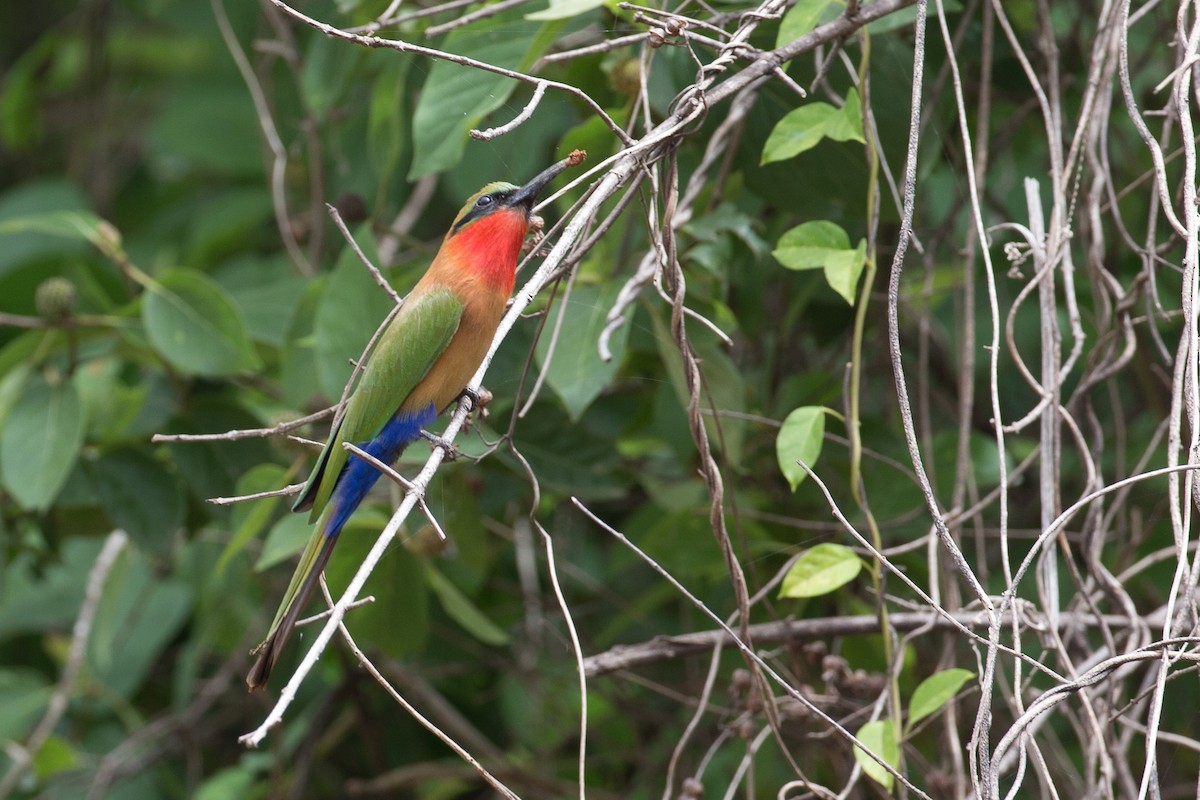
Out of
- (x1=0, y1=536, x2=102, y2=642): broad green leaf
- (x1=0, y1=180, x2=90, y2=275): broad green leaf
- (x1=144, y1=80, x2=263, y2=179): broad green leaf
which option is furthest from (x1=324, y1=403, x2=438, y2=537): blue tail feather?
(x1=0, y1=180, x2=90, y2=275): broad green leaf

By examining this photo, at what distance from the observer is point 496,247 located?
2.79 metres

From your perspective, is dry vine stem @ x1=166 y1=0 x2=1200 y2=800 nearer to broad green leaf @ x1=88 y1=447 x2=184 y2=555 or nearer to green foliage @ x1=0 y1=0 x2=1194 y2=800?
green foliage @ x1=0 y1=0 x2=1194 y2=800

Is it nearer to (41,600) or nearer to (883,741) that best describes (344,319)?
(883,741)

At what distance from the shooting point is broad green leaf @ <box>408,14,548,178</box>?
2660 mm

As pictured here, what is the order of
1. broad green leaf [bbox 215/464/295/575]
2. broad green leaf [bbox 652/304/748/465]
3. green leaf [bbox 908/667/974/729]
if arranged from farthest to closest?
broad green leaf [bbox 215/464/295/575]
broad green leaf [bbox 652/304/748/465]
green leaf [bbox 908/667/974/729]

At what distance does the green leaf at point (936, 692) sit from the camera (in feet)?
6.93

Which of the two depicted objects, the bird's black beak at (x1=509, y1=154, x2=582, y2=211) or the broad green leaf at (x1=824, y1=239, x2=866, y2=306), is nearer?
the broad green leaf at (x1=824, y1=239, x2=866, y2=306)

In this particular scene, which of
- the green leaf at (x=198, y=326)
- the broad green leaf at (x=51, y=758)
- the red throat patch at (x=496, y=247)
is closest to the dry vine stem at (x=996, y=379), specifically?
the red throat patch at (x=496, y=247)

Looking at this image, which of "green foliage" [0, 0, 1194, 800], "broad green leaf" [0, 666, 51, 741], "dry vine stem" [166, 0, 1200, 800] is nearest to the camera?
"dry vine stem" [166, 0, 1200, 800]

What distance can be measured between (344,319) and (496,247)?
39 cm

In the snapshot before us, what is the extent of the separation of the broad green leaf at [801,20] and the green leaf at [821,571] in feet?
3.07

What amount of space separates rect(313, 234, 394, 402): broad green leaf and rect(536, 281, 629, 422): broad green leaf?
0.40 metres

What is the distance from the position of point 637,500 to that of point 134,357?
4.95 feet

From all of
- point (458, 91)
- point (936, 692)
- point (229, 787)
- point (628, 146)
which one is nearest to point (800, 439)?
point (936, 692)
